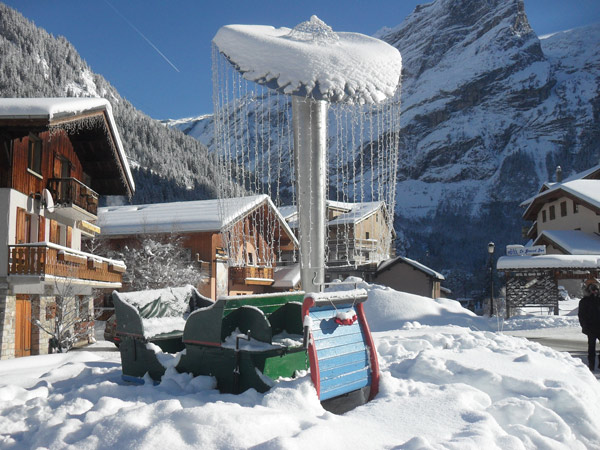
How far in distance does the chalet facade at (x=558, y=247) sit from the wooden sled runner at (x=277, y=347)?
72.9 feet

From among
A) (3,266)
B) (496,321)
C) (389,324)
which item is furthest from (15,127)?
(496,321)

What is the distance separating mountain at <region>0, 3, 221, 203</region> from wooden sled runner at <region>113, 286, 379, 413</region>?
212 ft

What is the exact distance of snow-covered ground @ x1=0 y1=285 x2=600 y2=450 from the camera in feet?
15.3

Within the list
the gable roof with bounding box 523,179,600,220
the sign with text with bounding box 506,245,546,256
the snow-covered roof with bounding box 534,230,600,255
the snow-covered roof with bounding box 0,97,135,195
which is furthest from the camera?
the gable roof with bounding box 523,179,600,220

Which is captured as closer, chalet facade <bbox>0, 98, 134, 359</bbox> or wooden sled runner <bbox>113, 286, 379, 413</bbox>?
wooden sled runner <bbox>113, 286, 379, 413</bbox>

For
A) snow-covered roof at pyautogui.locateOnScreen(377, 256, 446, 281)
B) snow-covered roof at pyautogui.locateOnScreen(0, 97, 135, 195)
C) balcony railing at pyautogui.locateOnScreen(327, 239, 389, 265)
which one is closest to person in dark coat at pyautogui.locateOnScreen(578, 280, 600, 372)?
balcony railing at pyautogui.locateOnScreen(327, 239, 389, 265)

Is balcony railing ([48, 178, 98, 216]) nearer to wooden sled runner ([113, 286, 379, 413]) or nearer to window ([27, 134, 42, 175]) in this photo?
window ([27, 134, 42, 175])

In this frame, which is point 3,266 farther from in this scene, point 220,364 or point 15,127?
point 220,364

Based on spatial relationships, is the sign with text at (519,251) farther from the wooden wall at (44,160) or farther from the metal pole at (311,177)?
the metal pole at (311,177)

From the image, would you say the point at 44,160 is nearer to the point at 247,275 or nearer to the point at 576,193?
the point at 247,275

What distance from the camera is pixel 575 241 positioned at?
34281 millimetres

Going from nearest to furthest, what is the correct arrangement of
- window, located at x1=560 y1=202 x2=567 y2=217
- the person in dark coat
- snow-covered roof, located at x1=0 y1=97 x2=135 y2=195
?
the person in dark coat → snow-covered roof, located at x1=0 y1=97 x2=135 y2=195 → window, located at x1=560 y1=202 x2=567 y2=217

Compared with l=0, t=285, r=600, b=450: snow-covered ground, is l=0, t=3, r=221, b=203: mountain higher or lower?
higher

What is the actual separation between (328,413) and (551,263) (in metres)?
24.4
